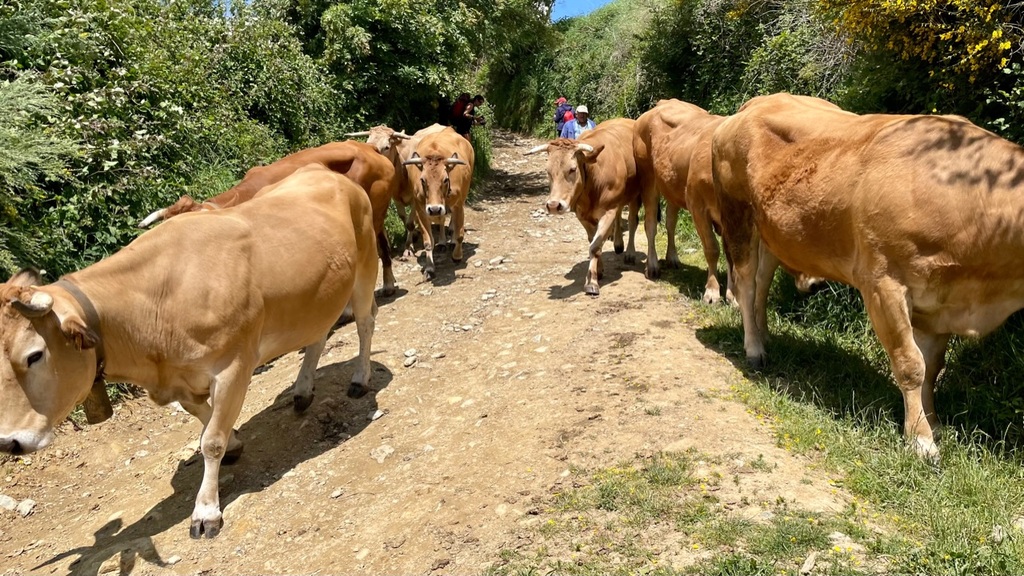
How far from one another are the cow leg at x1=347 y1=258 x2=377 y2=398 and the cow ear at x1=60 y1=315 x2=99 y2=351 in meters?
2.72

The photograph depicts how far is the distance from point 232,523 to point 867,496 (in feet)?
13.3

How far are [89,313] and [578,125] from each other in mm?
12946

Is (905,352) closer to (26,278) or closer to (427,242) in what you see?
(26,278)

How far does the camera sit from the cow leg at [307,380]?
661 cm

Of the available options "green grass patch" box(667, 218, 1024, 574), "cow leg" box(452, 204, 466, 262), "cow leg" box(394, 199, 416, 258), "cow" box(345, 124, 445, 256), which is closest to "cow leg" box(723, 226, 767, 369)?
"green grass patch" box(667, 218, 1024, 574)

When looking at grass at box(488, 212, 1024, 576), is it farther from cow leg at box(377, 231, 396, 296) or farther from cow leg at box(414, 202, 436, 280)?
cow leg at box(414, 202, 436, 280)

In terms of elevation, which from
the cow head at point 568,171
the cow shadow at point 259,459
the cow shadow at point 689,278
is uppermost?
the cow head at point 568,171

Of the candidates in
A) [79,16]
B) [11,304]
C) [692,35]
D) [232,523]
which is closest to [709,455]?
[232,523]

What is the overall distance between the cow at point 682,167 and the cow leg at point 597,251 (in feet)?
2.56

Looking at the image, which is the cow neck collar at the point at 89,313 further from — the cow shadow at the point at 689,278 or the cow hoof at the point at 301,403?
the cow shadow at the point at 689,278

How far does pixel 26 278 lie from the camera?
454cm

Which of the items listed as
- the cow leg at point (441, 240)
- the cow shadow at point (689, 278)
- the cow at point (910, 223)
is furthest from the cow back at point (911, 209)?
the cow leg at point (441, 240)

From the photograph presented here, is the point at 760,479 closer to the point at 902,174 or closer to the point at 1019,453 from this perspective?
the point at 1019,453

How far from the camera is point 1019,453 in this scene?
4586 mm
